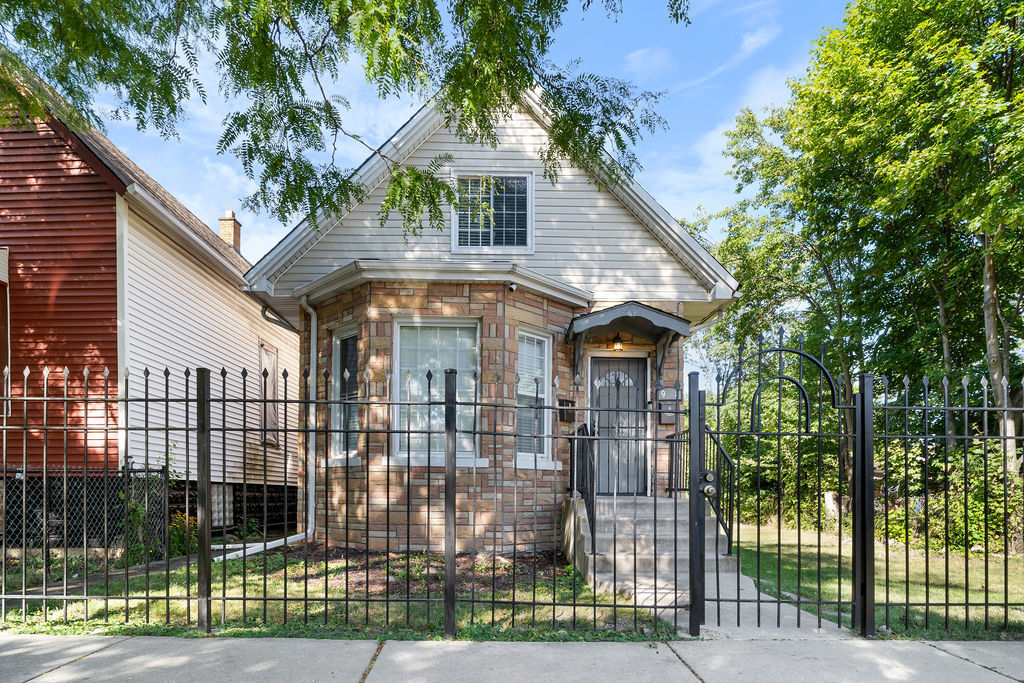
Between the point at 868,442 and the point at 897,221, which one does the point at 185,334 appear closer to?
the point at 868,442

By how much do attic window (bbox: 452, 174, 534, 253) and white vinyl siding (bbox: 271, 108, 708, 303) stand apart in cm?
12

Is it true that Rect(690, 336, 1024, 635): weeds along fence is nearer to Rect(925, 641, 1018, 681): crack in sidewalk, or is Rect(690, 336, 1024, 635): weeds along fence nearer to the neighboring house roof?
Rect(925, 641, 1018, 681): crack in sidewalk

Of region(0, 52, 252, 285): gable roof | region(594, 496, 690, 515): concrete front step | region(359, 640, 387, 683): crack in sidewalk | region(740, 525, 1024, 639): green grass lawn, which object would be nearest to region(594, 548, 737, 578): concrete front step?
region(740, 525, 1024, 639): green grass lawn

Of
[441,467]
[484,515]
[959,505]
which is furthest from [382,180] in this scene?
[959,505]

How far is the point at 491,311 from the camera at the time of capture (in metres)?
9.78

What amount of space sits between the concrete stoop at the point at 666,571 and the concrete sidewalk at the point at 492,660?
414 mm

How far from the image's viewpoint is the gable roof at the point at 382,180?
11078 millimetres

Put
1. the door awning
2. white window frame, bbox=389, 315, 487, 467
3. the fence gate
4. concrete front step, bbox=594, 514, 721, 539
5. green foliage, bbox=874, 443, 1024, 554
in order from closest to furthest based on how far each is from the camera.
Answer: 1. the fence gate
2. concrete front step, bbox=594, 514, 721, 539
3. white window frame, bbox=389, 315, 487, 467
4. the door awning
5. green foliage, bbox=874, 443, 1024, 554

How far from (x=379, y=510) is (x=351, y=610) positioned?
336cm

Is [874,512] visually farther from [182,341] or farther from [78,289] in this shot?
[78,289]

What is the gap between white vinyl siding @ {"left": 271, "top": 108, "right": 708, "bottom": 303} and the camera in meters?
11.2

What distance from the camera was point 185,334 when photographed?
492 inches

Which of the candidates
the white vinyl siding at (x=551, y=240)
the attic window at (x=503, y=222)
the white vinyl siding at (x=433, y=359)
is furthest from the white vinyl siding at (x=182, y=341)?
the attic window at (x=503, y=222)

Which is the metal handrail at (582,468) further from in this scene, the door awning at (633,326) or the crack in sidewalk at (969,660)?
the crack in sidewalk at (969,660)
